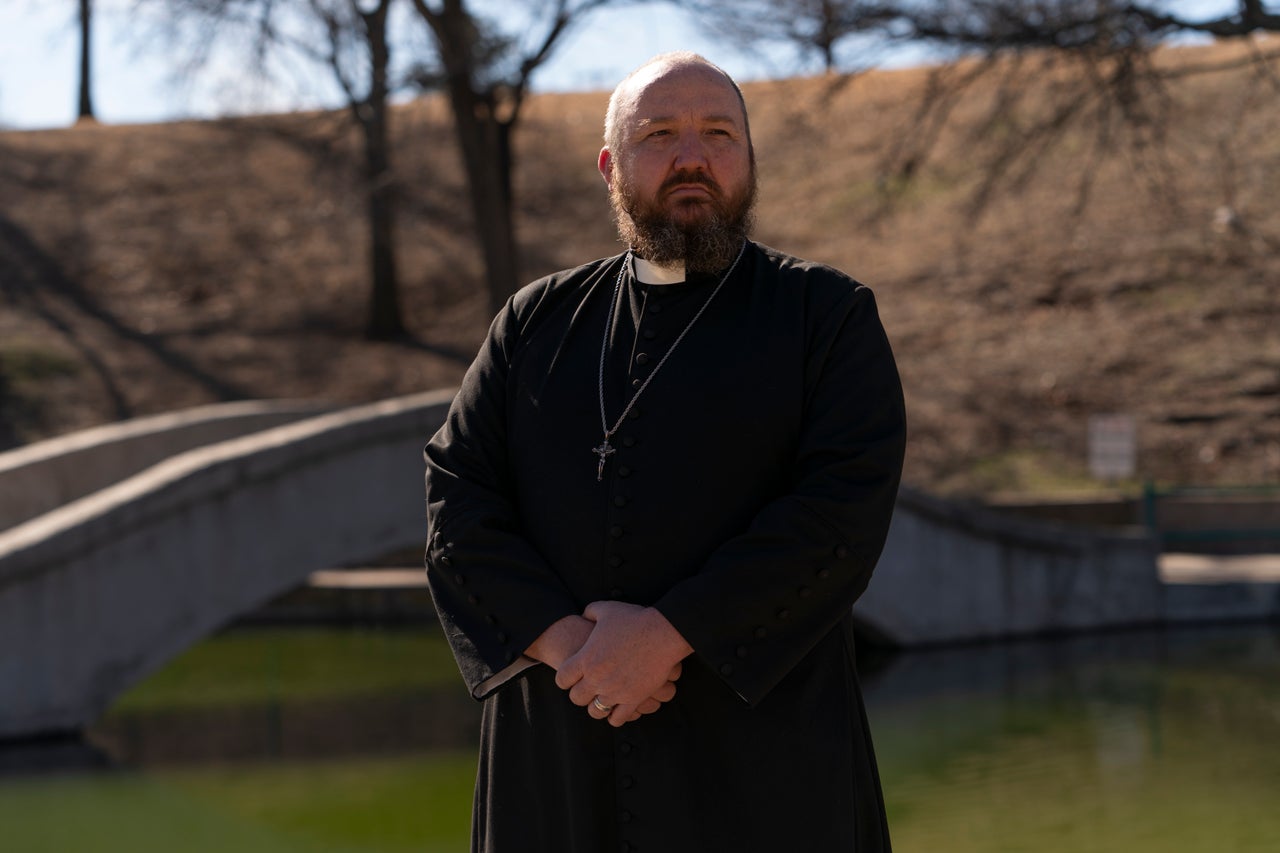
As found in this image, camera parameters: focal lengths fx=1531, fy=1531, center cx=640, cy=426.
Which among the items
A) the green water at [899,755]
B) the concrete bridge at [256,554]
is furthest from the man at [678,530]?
the concrete bridge at [256,554]

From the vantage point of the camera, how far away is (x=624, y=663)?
8.52 feet

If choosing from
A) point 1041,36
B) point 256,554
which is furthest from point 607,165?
point 1041,36

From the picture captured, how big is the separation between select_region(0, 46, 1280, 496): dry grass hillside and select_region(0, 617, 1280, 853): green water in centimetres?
534

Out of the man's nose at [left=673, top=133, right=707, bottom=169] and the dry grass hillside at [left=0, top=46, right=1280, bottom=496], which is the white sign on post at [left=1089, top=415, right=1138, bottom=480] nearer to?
the dry grass hillside at [left=0, top=46, right=1280, bottom=496]

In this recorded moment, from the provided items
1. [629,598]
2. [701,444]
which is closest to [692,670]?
[629,598]

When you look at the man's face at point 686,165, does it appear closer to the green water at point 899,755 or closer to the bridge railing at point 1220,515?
the green water at point 899,755

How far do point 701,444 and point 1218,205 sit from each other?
2223 cm

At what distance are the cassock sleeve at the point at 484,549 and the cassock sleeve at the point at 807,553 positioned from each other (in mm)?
272

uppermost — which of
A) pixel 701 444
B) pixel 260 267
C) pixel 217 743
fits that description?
pixel 260 267

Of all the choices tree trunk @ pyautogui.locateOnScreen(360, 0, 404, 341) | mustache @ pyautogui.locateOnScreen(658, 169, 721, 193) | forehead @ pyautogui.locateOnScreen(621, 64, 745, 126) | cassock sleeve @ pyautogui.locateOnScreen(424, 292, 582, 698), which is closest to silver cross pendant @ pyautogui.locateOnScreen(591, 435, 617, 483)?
cassock sleeve @ pyautogui.locateOnScreen(424, 292, 582, 698)

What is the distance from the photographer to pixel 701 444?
110 inches

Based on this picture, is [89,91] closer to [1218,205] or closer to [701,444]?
[1218,205]

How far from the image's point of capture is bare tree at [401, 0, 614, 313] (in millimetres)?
17938

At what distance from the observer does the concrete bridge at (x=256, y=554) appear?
9008 mm
